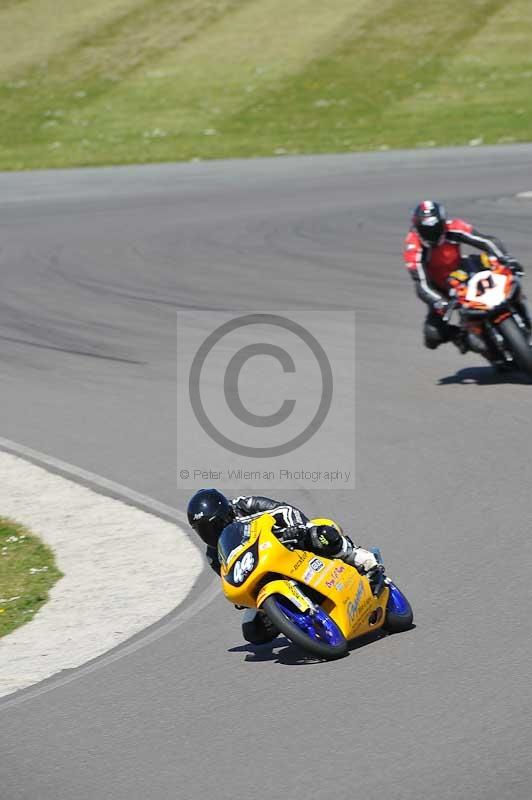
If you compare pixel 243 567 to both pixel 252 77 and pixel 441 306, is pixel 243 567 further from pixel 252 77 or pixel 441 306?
pixel 252 77

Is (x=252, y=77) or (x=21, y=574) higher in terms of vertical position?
(x=21, y=574)

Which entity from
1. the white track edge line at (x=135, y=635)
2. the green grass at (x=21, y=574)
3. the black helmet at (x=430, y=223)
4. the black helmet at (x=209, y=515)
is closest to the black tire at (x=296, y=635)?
the black helmet at (x=209, y=515)

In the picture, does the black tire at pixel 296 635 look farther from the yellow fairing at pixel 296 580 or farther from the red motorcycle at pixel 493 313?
the red motorcycle at pixel 493 313

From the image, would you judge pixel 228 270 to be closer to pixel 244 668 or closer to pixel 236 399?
pixel 236 399

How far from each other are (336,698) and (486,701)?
2.48 ft

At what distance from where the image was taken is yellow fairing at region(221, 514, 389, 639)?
7.64 metres

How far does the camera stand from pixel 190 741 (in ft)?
22.0

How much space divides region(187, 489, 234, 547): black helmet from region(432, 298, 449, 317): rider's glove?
6185mm

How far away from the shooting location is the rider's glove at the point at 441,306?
1376 cm

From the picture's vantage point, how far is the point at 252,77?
41.8 m

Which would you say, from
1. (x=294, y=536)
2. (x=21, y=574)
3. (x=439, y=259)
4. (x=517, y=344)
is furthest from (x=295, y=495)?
(x=439, y=259)

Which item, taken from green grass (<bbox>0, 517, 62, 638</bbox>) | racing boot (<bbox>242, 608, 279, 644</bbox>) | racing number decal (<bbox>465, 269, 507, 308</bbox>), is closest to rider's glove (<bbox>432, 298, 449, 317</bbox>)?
racing number decal (<bbox>465, 269, 507, 308</bbox>)

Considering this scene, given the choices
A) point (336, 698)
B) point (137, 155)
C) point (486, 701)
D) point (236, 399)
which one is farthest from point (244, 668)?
point (137, 155)

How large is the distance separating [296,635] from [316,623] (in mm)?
204
